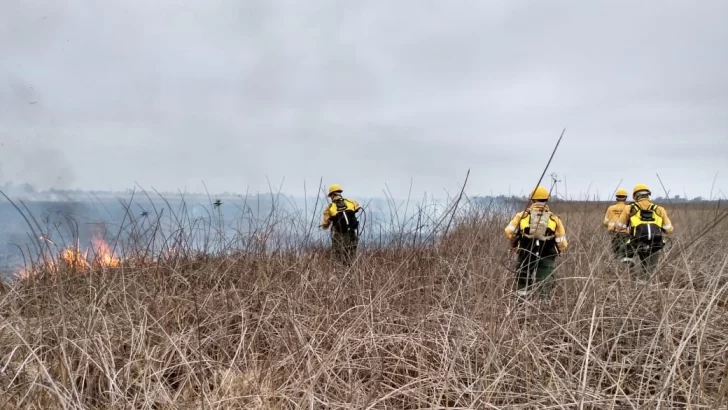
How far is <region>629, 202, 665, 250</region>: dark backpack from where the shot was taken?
5.74 m

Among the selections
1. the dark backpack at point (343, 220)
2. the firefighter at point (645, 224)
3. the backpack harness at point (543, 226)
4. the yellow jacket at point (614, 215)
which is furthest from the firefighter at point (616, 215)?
the dark backpack at point (343, 220)

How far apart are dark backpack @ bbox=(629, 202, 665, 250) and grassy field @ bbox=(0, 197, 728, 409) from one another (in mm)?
2361

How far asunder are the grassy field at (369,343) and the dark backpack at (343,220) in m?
3.74

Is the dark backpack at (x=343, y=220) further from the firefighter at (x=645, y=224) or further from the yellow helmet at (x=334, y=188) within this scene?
the firefighter at (x=645, y=224)

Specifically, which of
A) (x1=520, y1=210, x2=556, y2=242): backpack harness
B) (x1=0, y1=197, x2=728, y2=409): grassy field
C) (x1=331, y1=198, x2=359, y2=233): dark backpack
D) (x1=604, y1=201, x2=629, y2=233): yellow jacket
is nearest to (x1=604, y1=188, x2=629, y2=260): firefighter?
(x1=604, y1=201, x2=629, y2=233): yellow jacket

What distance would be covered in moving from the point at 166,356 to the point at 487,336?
2.05 meters

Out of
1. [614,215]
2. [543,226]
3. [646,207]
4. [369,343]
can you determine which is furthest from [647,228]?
[369,343]

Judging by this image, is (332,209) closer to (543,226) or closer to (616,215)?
(543,226)

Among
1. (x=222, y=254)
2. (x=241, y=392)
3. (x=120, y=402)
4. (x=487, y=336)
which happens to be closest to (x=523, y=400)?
(x=487, y=336)

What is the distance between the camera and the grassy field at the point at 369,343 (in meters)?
1.96

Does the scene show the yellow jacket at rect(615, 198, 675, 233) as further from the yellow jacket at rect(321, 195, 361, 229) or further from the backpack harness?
the yellow jacket at rect(321, 195, 361, 229)

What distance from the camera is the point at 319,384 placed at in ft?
7.48

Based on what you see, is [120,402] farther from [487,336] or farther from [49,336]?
[487,336]

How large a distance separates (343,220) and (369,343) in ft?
16.2
